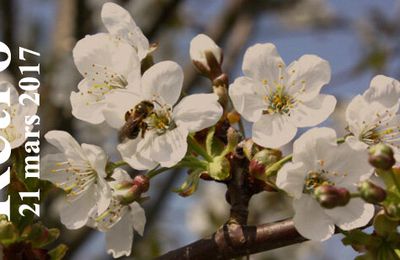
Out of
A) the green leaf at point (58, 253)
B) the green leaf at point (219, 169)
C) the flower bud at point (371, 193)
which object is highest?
the flower bud at point (371, 193)

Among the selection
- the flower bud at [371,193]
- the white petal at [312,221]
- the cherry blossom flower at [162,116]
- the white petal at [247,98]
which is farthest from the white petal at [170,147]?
the flower bud at [371,193]

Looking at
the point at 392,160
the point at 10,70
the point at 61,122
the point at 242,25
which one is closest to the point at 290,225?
the point at 392,160

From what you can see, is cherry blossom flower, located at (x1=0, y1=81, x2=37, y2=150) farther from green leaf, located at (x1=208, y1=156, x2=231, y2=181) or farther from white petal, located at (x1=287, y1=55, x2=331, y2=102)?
white petal, located at (x1=287, y1=55, x2=331, y2=102)

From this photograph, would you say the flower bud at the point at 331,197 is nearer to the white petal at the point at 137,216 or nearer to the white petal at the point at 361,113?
the white petal at the point at 361,113

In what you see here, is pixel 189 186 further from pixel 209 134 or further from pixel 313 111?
pixel 313 111

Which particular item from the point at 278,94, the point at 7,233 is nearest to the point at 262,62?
the point at 278,94

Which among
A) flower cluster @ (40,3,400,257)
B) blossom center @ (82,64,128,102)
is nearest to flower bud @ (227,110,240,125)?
flower cluster @ (40,3,400,257)
